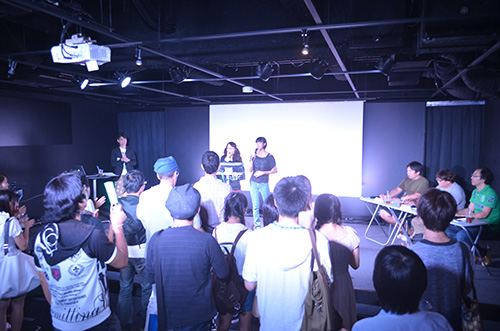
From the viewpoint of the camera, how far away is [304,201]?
166 centimetres

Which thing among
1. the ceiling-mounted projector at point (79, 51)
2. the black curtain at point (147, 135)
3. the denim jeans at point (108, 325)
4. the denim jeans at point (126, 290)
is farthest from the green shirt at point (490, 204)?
the black curtain at point (147, 135)

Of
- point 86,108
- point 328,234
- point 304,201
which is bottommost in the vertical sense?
point 328,234

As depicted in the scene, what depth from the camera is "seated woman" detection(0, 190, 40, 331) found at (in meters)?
2.37

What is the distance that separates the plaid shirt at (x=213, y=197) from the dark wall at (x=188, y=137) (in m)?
5.55

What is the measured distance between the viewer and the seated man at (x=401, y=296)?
3.76 ft

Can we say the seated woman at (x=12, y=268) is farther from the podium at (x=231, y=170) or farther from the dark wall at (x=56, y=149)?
the dark wall at (x=56, y=149)

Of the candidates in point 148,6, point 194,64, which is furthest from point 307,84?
point 148,6

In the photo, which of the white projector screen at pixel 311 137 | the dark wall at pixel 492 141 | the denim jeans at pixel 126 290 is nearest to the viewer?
the denim jeans at pixel 126 290

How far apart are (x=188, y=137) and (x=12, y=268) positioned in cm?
643

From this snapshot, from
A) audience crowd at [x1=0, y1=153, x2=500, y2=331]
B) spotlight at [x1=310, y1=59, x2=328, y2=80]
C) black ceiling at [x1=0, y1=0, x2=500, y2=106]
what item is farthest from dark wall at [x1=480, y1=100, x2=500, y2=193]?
audience crowd at [x1=0, y1=153, x2=500, y2=331]

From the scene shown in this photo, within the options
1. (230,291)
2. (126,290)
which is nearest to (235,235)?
(230,291)

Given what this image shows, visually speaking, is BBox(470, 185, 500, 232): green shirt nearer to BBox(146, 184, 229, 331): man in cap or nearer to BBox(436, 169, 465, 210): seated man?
BBox(436, 169, 465, 210): seated man

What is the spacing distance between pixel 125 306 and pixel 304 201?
6.07 ft

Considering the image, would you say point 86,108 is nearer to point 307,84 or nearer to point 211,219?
point 307,84
